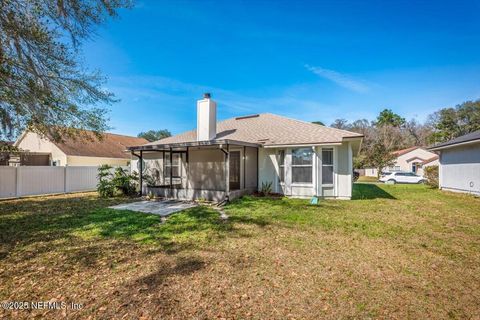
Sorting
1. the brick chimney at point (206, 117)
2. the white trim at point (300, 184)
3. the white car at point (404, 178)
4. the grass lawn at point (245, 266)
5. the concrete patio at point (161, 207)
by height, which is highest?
the brick chimney at point (206, 117)

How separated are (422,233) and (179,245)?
5972 millimetres

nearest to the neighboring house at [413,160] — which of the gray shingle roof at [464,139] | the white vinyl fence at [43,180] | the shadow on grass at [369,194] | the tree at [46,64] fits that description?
the gray shingle roof at [464,139]

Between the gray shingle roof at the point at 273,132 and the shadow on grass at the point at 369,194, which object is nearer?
the gray shingle roof at the point at 273,132

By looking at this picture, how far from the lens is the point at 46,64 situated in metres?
7.86

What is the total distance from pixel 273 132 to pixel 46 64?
32.2 feet

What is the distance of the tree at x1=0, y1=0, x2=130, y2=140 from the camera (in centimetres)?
708

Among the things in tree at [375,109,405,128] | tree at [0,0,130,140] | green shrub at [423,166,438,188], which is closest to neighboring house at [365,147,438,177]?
tree at [375,109,405,128]

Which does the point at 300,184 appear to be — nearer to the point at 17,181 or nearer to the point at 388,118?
the point at 17,181

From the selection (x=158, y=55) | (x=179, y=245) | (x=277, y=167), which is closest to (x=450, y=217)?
(x=277, y=167)

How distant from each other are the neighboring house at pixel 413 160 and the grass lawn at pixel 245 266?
101 ft

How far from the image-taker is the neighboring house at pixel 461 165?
12.7m

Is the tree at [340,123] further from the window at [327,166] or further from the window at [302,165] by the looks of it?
the window at [302,165]

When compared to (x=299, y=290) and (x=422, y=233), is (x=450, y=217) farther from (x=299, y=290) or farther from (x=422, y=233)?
(x=299, y=290)

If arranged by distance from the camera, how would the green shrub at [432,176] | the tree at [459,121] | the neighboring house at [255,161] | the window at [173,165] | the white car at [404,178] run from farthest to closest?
the tree at [459,121], the white car at [404,178], the green shrub at [432,176], the window at [173,165], the neighboring house at [255,161]
